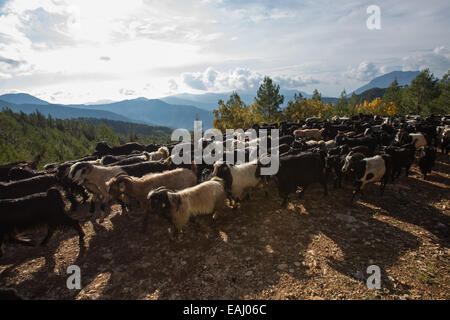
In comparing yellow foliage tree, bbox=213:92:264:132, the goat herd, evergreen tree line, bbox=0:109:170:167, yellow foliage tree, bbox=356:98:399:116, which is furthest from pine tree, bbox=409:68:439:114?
evergreen tree line, bbox=0:109:170:167

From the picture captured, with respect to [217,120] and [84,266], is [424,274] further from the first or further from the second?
[217,120]

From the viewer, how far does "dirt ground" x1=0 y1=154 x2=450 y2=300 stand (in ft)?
16.6

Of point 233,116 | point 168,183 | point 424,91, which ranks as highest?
point 424,91

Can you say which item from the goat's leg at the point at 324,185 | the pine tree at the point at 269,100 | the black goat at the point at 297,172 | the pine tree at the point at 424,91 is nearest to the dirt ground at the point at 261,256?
the goat's leg at the point at 324,185

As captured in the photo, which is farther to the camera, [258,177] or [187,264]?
[258,177]

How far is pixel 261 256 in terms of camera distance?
237 inches

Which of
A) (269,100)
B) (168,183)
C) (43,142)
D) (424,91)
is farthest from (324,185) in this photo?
(43,142)

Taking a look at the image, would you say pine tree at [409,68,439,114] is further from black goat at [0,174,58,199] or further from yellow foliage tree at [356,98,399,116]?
black goat at [0,174,58,199]

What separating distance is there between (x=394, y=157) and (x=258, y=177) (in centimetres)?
692

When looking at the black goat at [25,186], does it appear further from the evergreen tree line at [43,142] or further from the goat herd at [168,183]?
the evergreen tree line at [43,142]

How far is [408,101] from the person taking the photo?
188ft

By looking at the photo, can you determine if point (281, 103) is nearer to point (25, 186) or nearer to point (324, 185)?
point (324, 185)
